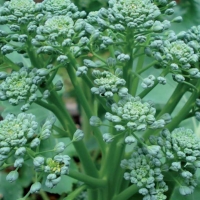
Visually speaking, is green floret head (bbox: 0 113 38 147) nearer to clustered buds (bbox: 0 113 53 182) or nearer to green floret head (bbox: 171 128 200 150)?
clustered buds (bbox: 0 113 53 182)

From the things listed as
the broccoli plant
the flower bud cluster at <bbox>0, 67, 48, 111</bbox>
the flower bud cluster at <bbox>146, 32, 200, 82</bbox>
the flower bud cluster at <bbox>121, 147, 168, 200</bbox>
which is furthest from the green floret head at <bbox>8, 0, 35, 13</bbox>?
the flower bud cluster at <bbox>121, 147, 168, 200</bbox>

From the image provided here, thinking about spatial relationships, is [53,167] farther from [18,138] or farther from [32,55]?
[32,55]

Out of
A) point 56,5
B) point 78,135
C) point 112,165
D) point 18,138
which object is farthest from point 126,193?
point 56,5

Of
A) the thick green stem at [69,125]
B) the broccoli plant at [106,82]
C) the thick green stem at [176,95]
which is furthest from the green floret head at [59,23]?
the thick green stem at [176,95]

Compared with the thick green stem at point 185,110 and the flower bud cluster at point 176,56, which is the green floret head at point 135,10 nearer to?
the flower bud cluster at point 176,56

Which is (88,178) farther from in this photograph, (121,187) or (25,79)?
(25,79)
